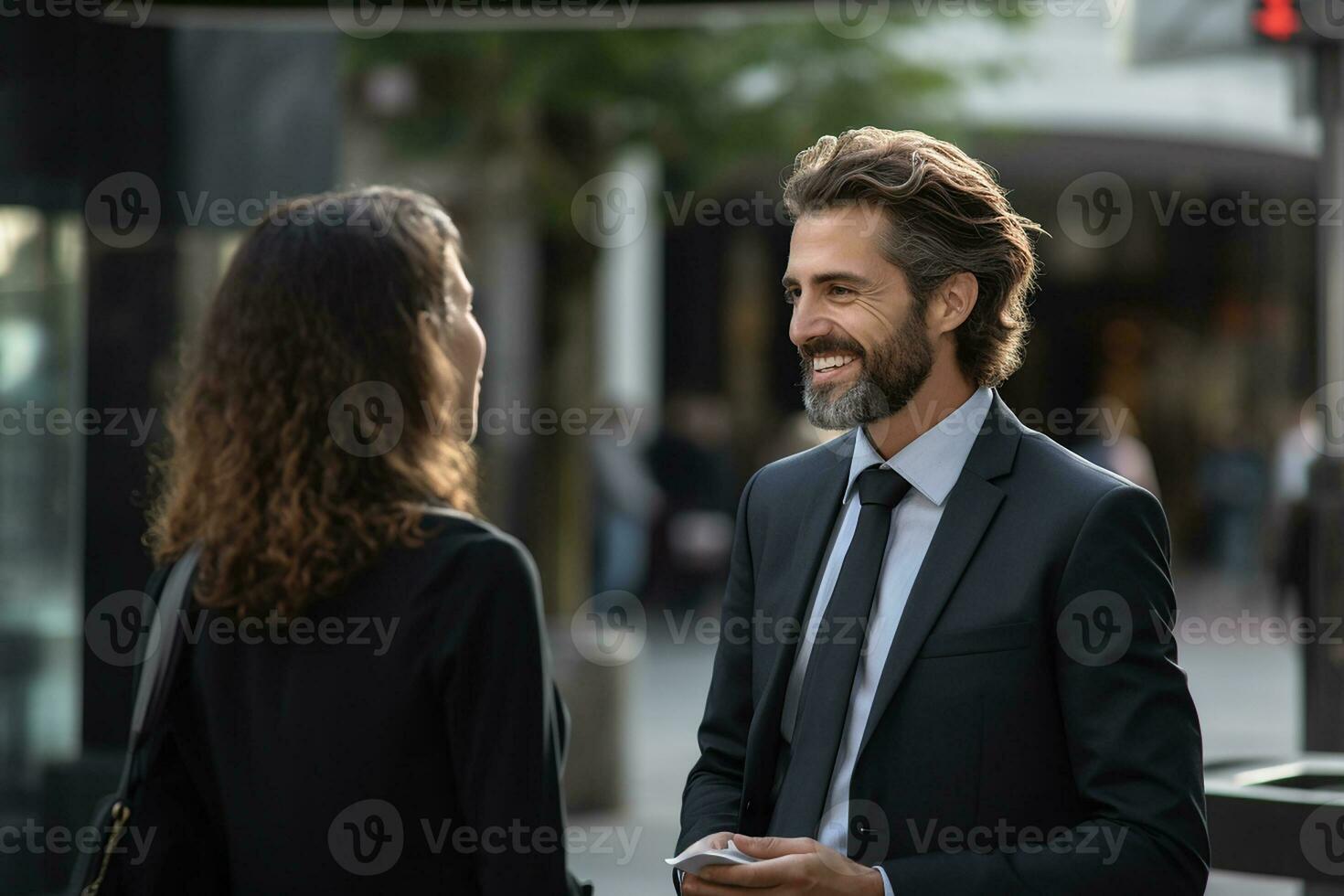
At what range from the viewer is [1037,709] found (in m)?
2.54

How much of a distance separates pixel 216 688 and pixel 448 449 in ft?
1.65

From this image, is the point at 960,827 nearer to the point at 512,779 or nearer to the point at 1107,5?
the point at 512,779

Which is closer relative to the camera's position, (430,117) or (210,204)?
(210,204)

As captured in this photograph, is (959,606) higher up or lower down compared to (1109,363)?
lower down

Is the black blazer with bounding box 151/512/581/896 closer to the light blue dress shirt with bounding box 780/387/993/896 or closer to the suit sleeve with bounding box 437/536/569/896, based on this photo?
the suit sleeve with bounding box 437/536/569/896

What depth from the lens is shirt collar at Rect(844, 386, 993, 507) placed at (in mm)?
2771

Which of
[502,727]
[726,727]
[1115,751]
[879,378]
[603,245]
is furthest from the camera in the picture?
[603,245]

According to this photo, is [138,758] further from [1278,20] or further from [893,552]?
[1278,20]

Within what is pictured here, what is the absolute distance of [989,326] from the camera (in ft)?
9.39

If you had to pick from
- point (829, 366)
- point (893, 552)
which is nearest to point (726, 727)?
point (893, 552)

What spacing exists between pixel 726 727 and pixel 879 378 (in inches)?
27.3

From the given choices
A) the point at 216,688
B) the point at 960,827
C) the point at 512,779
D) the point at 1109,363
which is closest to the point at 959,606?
the point at 960,827

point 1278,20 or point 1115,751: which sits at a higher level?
point 1278,20

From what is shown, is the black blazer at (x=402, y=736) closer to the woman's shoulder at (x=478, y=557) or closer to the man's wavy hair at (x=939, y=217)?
the woman's shoulder at (x=478, y=557)
